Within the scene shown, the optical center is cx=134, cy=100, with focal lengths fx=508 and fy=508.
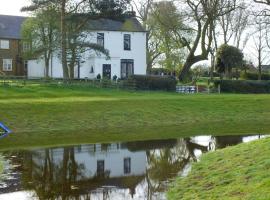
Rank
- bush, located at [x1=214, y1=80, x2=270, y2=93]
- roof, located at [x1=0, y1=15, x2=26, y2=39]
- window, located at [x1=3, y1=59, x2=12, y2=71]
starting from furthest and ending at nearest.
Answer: roof, located at [x1=0, y1=15, x2=26, y2=39] < window, located at [x1=3, y1=59, x2=12, y2=71] < bush, located at [x1=214, y1=80, x2=270, y2=93]

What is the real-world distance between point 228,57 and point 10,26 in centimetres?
2879

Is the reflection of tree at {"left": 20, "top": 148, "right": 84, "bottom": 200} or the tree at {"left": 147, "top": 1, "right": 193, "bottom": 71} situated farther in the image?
the tree at {"left": 147, "top": 1, "right": 193, "bottom": 71}

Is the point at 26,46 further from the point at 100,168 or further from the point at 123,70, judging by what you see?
the point at 100,168

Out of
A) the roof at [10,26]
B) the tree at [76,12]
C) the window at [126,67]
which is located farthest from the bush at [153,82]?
the roof at [10,26]

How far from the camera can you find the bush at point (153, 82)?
1834 inches

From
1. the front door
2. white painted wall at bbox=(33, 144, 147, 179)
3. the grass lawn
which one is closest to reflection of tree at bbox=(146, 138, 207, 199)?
white painted wall at bbox=(33, 144, 147, 179)

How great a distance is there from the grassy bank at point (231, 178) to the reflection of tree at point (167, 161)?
1.91 feet

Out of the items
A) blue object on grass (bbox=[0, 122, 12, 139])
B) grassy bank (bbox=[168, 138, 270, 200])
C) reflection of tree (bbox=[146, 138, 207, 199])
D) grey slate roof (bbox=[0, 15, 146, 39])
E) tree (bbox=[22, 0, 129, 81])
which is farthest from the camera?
grey slate roof (bbox=[0, 15, 146, 39])

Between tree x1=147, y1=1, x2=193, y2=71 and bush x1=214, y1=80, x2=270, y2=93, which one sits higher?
tree x1=147, y1=1, x2=193, y2=71

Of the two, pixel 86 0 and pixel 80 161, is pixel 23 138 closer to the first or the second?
pixel 80 161

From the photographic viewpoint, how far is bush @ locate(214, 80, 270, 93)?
5144 cm

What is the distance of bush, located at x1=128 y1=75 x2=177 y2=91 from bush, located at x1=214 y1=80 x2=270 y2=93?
5.85 metres

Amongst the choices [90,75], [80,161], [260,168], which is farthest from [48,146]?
[90,75]

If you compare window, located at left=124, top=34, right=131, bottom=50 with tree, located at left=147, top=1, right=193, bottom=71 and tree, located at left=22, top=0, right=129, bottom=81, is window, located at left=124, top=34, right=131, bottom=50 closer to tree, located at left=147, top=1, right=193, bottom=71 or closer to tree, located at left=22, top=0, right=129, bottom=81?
tree, located at left=147, top=1, right=193, bottom=71
